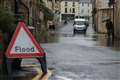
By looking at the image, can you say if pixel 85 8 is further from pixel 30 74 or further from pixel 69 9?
pixel 30 74

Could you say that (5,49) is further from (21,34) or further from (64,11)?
(64,11)

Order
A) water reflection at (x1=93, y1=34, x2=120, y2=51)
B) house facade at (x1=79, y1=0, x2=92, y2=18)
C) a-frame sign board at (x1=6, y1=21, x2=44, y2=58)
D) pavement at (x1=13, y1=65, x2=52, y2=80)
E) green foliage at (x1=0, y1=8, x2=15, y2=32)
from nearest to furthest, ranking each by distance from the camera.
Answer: pavement at (x1=13, y1=65, x2=52, y2=80) → a-frame sign board at (x1=6, y1=21, x2=44, y2=58) → green foliage at (x1=0, y1=8, x2=15, y2=32) → water reflection at (x1=93, y1=34, x2=120, y2=51) → house facade at (x1=79, y1=0, x2=92, y2=18)

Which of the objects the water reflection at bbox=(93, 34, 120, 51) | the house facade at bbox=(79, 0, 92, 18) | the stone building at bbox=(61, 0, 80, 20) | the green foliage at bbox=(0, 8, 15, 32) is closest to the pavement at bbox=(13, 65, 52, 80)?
the green foliage at bbox=(0, 8, 15, 32)

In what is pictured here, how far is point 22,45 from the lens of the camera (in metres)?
12.8

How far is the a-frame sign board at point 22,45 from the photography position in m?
12.7

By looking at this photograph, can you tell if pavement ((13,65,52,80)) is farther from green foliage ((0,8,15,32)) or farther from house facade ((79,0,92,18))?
house facade ((79,0,92,18))

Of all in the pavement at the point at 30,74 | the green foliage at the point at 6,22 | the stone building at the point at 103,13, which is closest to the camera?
the pavement at the point at 30,74

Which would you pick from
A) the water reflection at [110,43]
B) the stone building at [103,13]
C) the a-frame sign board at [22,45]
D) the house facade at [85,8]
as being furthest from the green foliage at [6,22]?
the house facade at [85,8]

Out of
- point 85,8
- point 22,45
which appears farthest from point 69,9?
point 22,45

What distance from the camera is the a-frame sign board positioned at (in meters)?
12.7

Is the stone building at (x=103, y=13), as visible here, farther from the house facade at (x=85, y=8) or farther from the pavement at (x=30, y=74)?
the house facade at (x=85, y=8)

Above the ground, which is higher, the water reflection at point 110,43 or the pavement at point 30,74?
the pavement at point 30,74

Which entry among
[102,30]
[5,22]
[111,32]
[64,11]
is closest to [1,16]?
[5,22]

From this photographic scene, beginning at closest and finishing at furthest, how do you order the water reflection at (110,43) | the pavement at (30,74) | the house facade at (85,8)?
the pavement at (30,74), the water reflection at (110,43), the house facade at (85,8)
